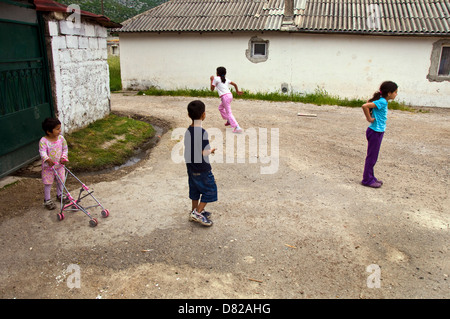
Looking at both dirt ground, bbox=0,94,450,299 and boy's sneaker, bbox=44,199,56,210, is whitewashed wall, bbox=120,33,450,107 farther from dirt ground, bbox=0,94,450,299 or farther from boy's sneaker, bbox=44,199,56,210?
boy's sneaker, bbox=44,199,56,210

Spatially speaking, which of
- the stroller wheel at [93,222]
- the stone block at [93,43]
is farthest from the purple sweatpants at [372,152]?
the stone block at [93,43]

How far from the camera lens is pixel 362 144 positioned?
24.6 ft

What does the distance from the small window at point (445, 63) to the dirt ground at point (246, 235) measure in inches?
323

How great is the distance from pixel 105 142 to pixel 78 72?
1.67 metres

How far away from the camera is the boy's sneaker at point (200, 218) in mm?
3944

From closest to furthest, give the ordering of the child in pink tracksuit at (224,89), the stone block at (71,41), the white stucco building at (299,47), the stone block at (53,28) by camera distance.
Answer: the stone block at (53,28)
the stone block at (71,41)
the child in pink tracksuit at (224,89)
the white stucco building at (299,47)

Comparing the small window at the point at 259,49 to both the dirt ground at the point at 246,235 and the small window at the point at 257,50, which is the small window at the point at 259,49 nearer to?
the small window at the point at 257,50

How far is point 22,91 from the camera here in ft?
18.2

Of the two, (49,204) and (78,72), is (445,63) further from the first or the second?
(49,204)

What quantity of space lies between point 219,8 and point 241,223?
1367 centimetres

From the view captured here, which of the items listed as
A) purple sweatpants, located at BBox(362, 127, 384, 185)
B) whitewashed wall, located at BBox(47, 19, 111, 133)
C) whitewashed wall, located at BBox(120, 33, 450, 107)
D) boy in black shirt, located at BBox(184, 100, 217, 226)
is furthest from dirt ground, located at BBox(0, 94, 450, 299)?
whitewashed wall, located at BBox(120, 33, 450, 107)

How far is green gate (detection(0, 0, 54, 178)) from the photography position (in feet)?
16.8
